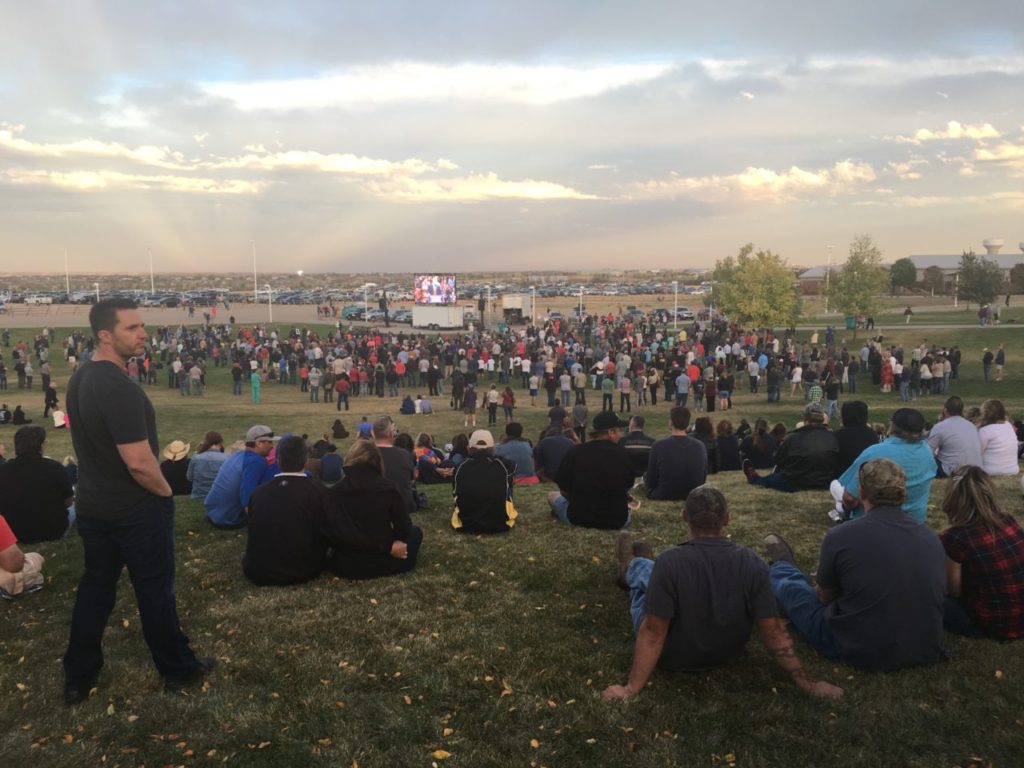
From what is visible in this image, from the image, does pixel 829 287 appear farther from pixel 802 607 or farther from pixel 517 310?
pixel 802 607

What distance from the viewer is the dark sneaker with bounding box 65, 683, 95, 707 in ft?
13.4

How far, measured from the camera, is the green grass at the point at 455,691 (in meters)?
3.60

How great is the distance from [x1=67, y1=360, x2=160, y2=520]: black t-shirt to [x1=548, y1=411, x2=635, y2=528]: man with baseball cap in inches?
145

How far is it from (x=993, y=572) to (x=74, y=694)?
5284 mm

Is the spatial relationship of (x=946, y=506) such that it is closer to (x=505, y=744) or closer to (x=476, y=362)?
(x=505, y=744)

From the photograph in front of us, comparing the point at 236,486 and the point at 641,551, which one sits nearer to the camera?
the point at 641,551

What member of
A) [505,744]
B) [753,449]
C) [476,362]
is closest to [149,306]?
[476,362]

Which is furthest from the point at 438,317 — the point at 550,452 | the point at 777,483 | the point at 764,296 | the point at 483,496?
the point at 483,496

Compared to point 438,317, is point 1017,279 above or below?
above

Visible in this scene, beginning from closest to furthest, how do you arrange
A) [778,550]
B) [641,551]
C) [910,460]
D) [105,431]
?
[105,431]
[778,550]
[641,551]
[910,460]

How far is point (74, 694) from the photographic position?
408 cm

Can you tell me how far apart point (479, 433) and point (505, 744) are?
3344 millimetres

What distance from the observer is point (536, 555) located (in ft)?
20.4

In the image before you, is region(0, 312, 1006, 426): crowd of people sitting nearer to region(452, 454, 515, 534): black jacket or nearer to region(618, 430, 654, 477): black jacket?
region(618, 430, 654, 477): black jacket
